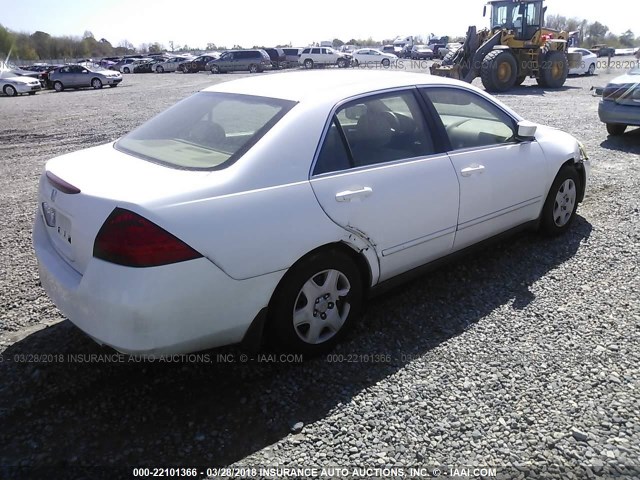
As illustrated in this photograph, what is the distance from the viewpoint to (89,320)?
254cm

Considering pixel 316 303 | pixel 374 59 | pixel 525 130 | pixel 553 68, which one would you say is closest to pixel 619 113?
pixel 525 130

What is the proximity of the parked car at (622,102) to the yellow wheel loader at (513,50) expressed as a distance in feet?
31.7

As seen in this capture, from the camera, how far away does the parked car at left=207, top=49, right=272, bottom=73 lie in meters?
41.9

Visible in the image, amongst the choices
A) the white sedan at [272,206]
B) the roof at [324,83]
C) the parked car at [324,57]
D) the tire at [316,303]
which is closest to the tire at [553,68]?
the white sedan at [272,206]

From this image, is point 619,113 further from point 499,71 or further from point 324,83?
point 499,71

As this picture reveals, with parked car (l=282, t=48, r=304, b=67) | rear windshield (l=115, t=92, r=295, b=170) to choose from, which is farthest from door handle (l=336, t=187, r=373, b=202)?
parked car (l=282, t=48, r=304, b=67)

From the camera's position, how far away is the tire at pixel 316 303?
9.32 feet

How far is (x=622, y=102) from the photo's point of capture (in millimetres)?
8836

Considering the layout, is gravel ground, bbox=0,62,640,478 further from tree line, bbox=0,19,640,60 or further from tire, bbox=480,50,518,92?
tree line, bbox=0,19,640,60

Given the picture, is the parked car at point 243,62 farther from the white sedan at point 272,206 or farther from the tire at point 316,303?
the tire at point 316,303

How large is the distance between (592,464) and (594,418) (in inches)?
12.8

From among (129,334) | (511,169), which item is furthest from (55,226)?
(511,169)

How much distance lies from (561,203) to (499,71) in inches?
605

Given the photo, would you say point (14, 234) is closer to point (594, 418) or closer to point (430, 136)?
point (430, 136)
